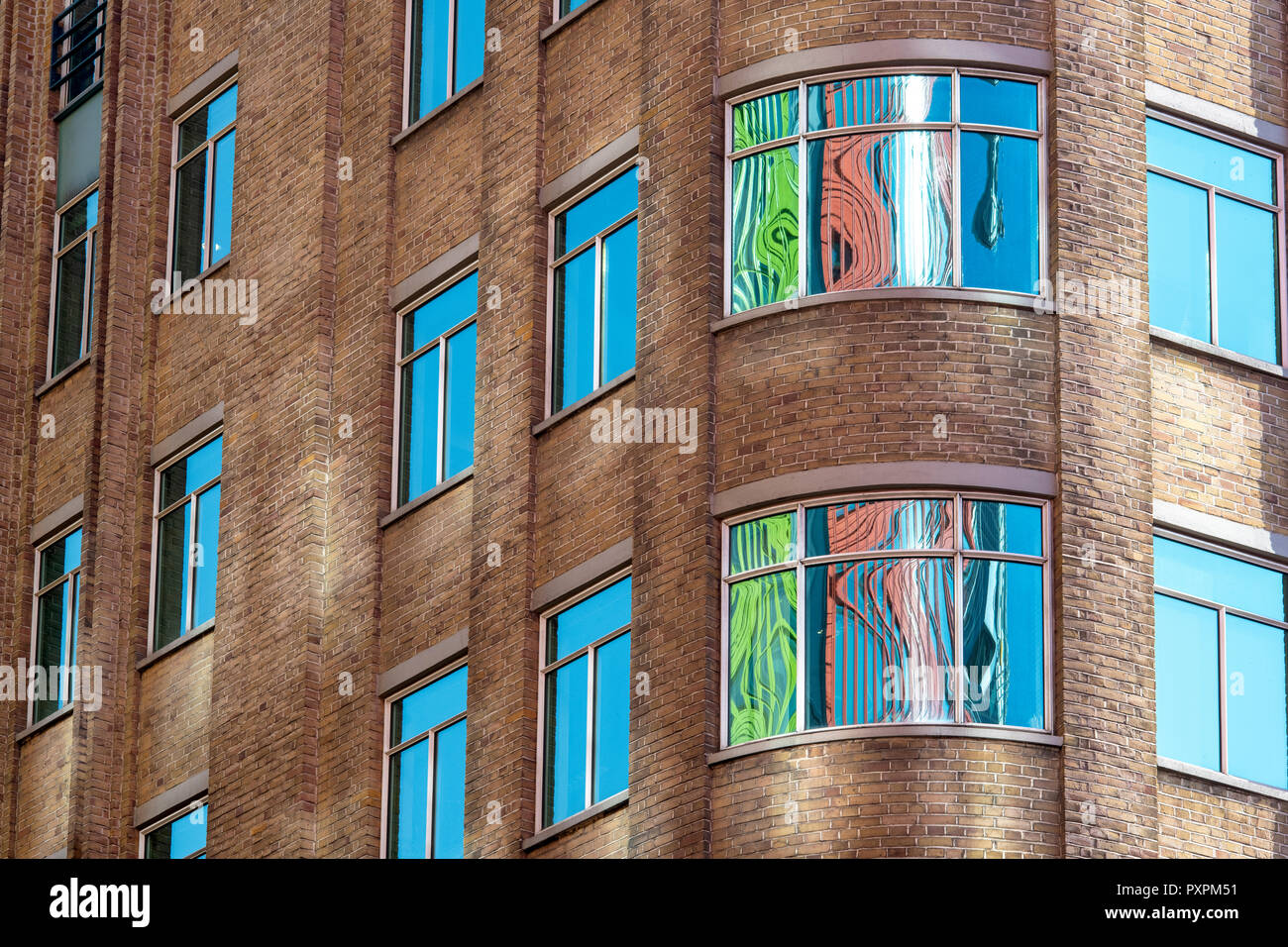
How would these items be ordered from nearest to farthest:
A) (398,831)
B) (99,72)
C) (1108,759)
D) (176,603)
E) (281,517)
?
(1108,759), (398,831), (281,517), (176,603), (99,72)

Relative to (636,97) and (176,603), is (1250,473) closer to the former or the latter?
(636,97)

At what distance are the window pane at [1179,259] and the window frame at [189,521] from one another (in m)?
11.4

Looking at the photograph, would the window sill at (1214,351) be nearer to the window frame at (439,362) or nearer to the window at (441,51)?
the window frame at (439,362)

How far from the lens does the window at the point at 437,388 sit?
98.9 ft

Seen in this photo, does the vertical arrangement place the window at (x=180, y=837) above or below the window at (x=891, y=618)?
below

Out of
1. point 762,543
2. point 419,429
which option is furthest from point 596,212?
point 762,543

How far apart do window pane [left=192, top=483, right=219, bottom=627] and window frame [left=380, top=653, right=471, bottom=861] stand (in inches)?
160

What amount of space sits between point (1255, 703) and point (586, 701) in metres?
6.27

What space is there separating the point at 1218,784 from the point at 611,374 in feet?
23.1

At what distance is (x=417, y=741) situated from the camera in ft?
96.9

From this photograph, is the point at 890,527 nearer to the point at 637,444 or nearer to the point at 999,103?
the point at 637,444

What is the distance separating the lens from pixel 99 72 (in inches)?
1497

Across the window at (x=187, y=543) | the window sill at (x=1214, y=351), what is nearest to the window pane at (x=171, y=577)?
the window at (x=187, y=543)

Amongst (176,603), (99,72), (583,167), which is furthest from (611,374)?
(99,72)
